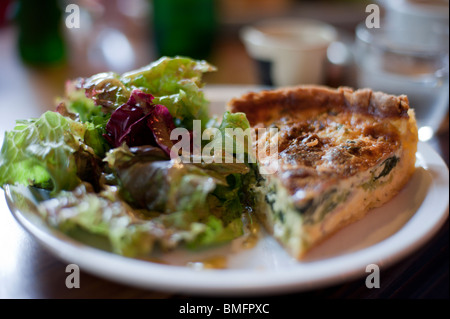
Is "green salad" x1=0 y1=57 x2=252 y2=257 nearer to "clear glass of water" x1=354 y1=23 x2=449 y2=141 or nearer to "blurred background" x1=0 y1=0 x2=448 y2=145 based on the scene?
"blurred background" x1=0 y1=0 x2=448 y2=145

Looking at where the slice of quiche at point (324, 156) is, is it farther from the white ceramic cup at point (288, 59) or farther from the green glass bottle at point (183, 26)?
the green glass bottle at point (183, 26)

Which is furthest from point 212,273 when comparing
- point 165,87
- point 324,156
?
point 165,87

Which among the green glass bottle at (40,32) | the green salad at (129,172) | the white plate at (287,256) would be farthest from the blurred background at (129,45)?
the green salad at (129,172)

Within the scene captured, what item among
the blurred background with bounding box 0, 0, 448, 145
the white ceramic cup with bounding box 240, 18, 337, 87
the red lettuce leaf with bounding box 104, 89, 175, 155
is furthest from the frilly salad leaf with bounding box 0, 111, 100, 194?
the white ceramic cup with bounding box 240, 18, 337, 87
